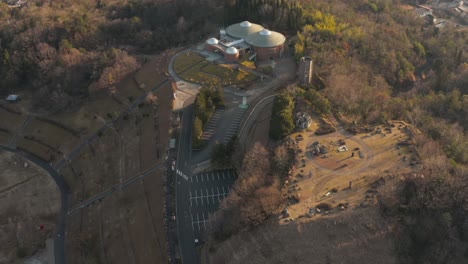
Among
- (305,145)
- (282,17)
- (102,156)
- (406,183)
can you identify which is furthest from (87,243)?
(282,17)

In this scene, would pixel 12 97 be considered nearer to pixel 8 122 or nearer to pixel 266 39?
pixel 8 122

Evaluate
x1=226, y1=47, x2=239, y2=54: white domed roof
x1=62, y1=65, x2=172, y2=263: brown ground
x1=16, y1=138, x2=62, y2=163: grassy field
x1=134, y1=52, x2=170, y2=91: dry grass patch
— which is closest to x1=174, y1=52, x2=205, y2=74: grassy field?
x1=134, y1=52, x2=170, y2=91: dry grass patch

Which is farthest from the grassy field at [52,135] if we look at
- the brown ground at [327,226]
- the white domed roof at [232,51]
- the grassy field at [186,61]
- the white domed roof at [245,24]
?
the white domed roof at [245,24]

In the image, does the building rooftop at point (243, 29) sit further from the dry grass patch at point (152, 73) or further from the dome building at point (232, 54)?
the dry grass patch at point (152, 73)

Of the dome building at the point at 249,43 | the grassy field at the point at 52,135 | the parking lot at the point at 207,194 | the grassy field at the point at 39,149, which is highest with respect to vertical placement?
the dome building at the point at 249,43

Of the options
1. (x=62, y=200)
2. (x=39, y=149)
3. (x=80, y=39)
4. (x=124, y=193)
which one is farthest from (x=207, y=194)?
(x=80, y=39)

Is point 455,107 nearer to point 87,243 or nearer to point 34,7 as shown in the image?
point 87,243
